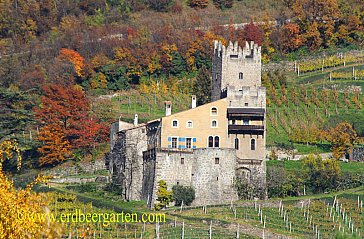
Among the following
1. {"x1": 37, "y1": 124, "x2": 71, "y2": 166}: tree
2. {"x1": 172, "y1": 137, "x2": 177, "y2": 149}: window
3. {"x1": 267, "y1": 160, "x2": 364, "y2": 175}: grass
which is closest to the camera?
{"x1": 172, "y1": 137, "x2": 177, "y2": 149}: window

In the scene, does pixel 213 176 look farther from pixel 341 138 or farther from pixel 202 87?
pixel 202 87

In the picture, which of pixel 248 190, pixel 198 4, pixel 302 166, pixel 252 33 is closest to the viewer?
pixel 248 190

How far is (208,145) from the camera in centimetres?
6588

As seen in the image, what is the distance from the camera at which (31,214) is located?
32812 millimetres

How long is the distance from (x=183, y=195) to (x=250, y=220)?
20.5 ft

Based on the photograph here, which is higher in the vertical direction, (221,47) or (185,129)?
(221,47)

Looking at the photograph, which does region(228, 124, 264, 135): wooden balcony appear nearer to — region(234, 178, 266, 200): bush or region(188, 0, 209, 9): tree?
region(234, 178, 266, 200): bush

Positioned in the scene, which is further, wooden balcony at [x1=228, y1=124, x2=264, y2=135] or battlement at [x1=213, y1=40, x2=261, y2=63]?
battlement at [x1=213, y1=40, x2=261, y2=63]

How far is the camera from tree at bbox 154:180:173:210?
62469mm

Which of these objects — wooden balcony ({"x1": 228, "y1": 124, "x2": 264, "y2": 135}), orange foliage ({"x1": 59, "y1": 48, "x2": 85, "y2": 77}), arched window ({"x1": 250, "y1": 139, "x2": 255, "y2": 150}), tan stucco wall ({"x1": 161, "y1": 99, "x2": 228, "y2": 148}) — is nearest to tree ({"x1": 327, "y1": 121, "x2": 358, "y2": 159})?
wooden balcony ({"x1": 228, "y1": 124, "x2": 264, "y2": 135})

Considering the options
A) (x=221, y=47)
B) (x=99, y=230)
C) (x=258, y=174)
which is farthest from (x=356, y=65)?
(x=99, y=230)

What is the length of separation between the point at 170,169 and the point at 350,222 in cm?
1227

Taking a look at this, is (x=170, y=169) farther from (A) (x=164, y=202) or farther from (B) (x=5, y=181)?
(B) (x=5, y=181)

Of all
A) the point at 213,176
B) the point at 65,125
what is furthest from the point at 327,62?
the point at 213,176
